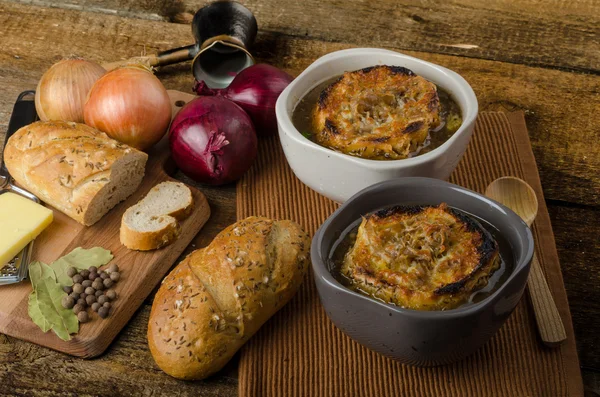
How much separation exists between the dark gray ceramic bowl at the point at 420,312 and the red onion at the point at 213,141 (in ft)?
2.33

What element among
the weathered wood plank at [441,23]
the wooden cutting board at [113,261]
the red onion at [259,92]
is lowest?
the wooden cutting board at [113,261]

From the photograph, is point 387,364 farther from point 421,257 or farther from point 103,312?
point 103,312

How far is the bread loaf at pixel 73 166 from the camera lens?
2.70 m

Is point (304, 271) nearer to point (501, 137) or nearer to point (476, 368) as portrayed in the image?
point (476, 368)

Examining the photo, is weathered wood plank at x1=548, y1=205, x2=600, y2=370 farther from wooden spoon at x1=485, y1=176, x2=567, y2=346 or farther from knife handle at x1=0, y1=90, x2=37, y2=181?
knife handle at x1=0, y1=90, x2=37, y2=181

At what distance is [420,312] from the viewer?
1.89 meters

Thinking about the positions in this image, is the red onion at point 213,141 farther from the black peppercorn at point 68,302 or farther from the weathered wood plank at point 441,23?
the weathered wood plank at point 441,23

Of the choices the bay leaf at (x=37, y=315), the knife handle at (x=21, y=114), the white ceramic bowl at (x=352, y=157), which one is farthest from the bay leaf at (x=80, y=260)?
the white ceramic bowl at (x=352, y=157)

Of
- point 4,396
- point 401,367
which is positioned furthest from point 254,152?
point 4,396

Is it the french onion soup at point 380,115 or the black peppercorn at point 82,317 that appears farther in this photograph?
the french onion soup at point 380,115

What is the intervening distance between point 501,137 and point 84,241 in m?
1.64

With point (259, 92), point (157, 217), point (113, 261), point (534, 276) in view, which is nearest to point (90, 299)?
point (113, 261)

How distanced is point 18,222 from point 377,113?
4.27ft

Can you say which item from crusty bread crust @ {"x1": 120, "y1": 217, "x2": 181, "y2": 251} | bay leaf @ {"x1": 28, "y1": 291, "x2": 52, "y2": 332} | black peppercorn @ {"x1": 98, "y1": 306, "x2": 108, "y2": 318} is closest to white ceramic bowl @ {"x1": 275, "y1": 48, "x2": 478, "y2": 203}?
crusty bread crust @ {"x1": 120, "y1": 217, "x2": 181, "y2": 251}
